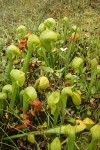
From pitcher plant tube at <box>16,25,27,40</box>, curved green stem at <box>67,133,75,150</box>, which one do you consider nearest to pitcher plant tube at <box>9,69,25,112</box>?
curved green stem at <box>67,133,75,150</box>

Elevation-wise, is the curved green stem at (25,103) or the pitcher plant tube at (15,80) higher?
the pitcher plant tube at (15,80)

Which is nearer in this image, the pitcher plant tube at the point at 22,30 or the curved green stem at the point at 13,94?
the curved green stem at the point at 13,94

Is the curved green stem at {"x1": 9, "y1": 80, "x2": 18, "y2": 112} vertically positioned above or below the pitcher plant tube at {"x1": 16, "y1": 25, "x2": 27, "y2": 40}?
below

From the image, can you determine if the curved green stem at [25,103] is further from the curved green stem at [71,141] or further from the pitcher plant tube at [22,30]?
the pitcher plant tube at [22,30]

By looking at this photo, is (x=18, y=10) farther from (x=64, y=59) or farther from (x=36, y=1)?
(x=64, y=59)

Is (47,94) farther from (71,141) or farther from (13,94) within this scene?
(71,141)

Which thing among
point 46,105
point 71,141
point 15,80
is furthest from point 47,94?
point 71,141

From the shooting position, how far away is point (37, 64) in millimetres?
2555

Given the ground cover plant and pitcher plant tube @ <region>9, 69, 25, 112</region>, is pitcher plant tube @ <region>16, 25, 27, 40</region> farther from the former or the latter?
pitcher plant tube @ <region>9, 69, 25, 112</region>

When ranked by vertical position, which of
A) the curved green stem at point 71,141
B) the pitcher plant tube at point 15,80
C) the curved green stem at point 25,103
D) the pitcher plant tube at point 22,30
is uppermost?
the pitcher plant tube at point 22,30

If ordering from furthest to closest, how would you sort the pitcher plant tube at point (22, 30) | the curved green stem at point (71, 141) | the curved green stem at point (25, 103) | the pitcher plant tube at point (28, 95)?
1. the pitcher plant tube at point (22, 30)
2. the curved green stem at point (25, 103)
3. the pitcher plant tube at point (28, 95)
4. the curved green stem at point (71, 141)

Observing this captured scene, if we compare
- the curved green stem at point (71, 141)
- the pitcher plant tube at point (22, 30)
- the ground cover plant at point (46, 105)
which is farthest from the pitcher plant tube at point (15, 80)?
the pitcher plant tube at point (22, 30)

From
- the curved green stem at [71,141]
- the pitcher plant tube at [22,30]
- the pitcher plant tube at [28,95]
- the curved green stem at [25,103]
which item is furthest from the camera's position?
the pitcher plant tube at [22,30]

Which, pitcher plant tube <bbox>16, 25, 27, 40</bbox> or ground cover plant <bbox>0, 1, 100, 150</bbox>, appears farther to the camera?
pitcher plant tube <bbox>16, 25, 27, 40</bbox>
